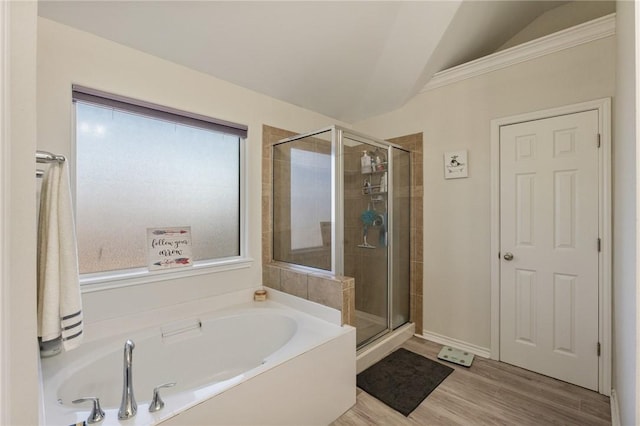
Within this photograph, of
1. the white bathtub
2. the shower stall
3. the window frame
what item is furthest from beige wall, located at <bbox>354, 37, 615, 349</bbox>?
the window frame

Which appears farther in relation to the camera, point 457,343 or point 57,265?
point 457,343

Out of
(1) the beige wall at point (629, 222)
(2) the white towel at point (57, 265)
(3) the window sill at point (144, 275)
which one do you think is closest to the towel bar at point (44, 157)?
(2) the white towel at point (57, 265)

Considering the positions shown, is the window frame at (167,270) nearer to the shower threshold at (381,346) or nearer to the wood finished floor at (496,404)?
the shower threshold at (381,346)

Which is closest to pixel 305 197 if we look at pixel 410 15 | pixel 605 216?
pixel 410 15

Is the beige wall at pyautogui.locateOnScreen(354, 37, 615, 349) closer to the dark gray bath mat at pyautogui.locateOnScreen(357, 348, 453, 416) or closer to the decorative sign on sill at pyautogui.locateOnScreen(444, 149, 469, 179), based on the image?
the decorative sign on sill at pyautogui.locateOnScreen(444, 149, 469, 179)

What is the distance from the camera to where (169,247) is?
2.11 m

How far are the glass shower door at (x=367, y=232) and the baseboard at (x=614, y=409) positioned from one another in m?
1.52

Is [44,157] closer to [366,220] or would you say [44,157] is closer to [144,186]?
[144,186]

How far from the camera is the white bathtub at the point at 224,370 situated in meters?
1.24

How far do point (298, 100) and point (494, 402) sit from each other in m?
2.91

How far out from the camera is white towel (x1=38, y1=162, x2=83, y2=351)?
932 mm

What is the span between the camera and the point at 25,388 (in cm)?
47

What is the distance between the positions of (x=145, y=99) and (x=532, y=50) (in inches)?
116

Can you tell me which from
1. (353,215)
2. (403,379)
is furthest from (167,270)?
(403,379)
